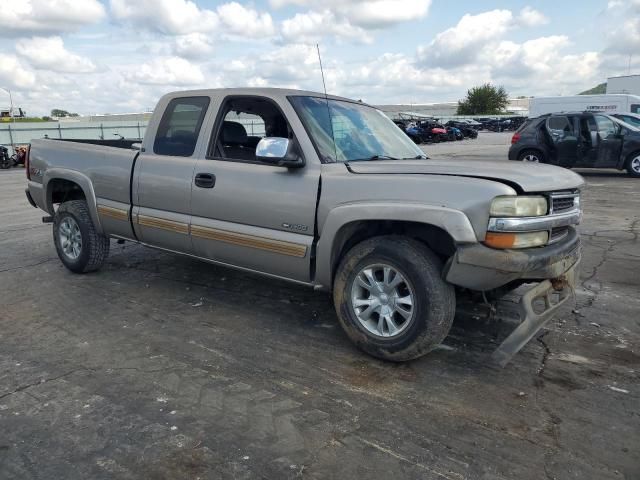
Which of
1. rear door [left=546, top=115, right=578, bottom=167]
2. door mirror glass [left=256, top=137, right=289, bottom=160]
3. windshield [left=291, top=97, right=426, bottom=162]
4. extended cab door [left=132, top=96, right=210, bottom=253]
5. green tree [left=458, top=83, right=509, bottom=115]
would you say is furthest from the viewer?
green tree [left=458, top=83, right=509, bottom=115]

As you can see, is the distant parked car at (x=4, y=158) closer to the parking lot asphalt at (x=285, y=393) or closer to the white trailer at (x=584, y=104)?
the parking lot asphalt at (x=285, y=393)

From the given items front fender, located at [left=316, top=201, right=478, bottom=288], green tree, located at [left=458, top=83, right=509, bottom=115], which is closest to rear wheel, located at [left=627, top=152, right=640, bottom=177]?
front fender, located at [left=316, top=201, right=478, bottom=288]

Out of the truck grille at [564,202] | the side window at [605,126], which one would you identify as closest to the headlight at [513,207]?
the truck grille at [564,202]

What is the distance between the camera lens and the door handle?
427cm

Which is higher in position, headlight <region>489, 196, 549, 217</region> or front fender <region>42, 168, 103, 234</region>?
headlight <region>489, 196, 549, 217</region>

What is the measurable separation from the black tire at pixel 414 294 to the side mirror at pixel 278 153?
753mm

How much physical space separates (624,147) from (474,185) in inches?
501

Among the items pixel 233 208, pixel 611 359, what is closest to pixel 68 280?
pixel 233 208

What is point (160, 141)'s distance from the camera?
15.8ft

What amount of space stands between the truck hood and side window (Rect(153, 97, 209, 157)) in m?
1.55

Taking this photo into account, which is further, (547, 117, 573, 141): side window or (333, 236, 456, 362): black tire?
(547, 117, 573, 141): side window

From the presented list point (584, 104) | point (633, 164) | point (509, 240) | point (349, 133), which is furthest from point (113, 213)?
point (584, 104)

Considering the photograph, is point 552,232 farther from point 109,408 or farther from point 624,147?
point 624,147

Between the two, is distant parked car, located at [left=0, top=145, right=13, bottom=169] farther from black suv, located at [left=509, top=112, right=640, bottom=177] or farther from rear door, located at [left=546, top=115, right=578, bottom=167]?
rear door, located at [left=546, top=115, right=578, bottom=167]
